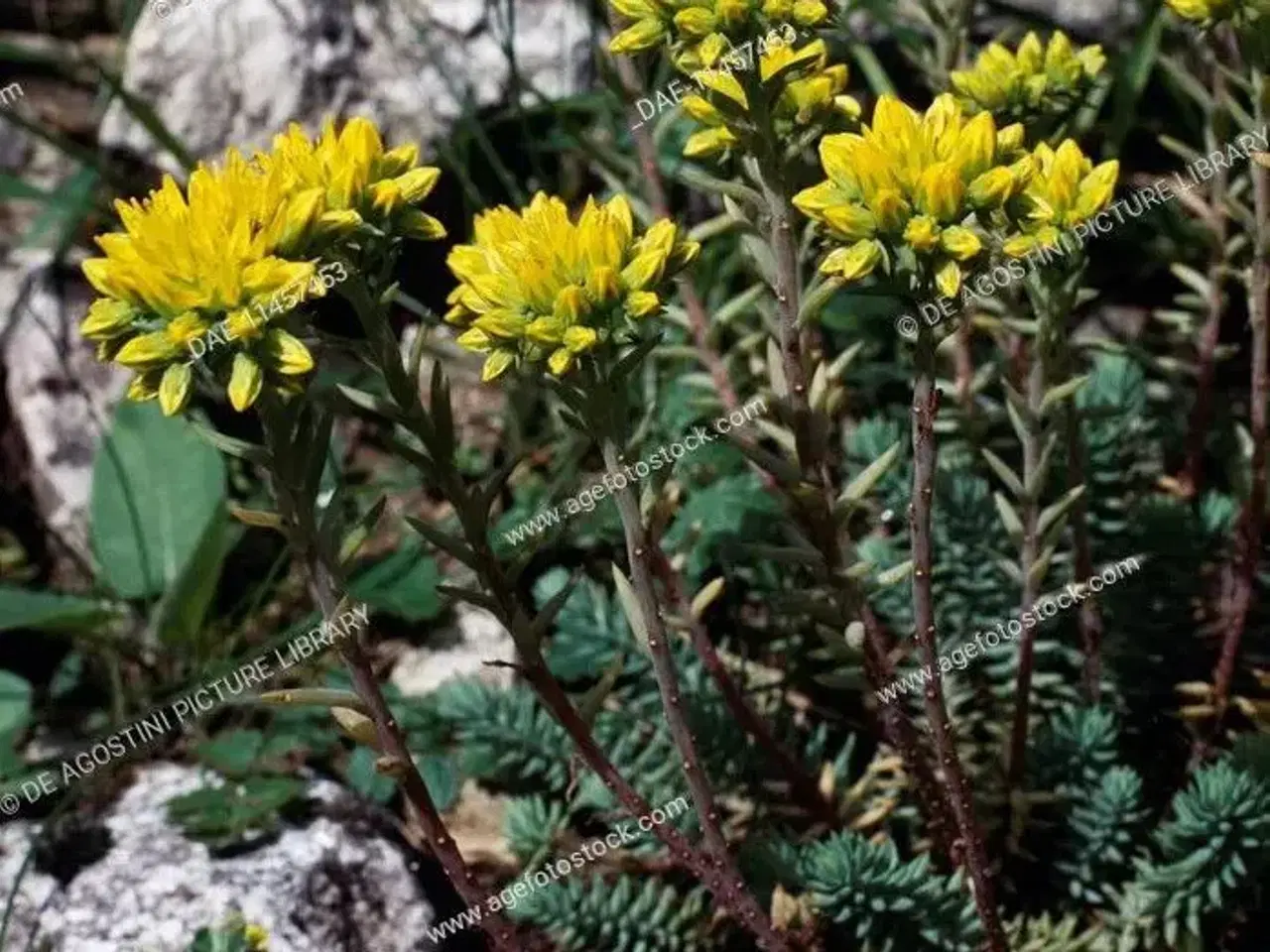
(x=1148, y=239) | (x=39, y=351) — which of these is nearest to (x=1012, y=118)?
(x=1148, y=239)

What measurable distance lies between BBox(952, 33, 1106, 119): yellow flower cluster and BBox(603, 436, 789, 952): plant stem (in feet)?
2.56

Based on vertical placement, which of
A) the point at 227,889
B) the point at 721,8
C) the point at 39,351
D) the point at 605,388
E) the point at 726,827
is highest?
the point at 39,351

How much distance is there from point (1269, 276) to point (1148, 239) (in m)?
1.23

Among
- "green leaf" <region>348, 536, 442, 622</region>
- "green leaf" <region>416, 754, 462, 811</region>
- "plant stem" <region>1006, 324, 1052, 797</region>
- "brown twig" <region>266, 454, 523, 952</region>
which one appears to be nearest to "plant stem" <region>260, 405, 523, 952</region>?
"brown twig" <region>266, 454, 523, 952</region>

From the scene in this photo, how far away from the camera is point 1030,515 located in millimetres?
2355

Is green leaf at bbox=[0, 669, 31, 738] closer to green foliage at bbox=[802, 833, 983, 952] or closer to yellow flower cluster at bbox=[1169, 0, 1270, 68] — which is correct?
green foliage at bbox=[802, 833, 983, 952]

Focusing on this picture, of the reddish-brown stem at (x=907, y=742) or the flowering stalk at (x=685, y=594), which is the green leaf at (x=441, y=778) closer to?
the flowering stalk at (x=685, y=594)

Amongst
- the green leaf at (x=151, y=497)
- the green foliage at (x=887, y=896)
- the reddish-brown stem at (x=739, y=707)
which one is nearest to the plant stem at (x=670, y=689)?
the green foliage at (x=887, y=896)

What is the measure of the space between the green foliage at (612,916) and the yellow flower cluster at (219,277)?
1084 mm

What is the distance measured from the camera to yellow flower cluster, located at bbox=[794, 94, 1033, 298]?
5.53 ft

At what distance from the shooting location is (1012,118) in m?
2.33

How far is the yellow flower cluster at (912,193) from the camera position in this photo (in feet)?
5.53

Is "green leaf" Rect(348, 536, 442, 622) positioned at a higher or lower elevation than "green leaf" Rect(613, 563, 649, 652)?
higher

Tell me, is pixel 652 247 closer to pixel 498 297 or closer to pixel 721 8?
pixel 498 297
